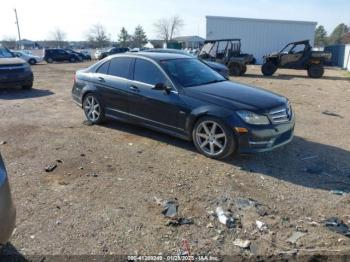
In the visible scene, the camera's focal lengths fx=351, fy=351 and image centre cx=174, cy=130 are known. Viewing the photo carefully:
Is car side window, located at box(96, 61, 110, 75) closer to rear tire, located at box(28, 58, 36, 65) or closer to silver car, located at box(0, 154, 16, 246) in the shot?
silver car, located at box(0, 154, 16, 246)

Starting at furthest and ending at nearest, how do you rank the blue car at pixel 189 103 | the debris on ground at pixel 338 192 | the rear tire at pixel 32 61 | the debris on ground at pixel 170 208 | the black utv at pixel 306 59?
1. the rear tire at pixel 32 61
2. the black utv at pixel 306 59
3. the blue car at pixel 189 103
4. the debris on ground at pixel 338 192
5. the debris on ground at pixel 170 208

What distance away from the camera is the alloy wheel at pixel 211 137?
5.33 meters

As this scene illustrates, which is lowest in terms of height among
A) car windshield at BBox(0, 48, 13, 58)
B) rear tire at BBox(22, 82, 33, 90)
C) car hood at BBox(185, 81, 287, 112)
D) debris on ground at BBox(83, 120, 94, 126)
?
debris on ground at BBox(83, 120, 94, 126)

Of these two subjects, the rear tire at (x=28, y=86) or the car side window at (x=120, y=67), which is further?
the rear tire at (x=28, y=86)

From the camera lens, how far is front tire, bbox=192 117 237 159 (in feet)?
17.1

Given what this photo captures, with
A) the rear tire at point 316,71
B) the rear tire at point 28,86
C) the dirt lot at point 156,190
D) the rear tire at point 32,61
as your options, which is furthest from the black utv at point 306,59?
the rear tire at point 32,61

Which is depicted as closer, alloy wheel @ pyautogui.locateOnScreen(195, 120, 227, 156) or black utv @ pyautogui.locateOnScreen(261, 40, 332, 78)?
alloy wheel @ pyautogui.locateOnScreen(195, 120, 227, 156)

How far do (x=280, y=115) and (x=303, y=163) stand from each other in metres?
0.83

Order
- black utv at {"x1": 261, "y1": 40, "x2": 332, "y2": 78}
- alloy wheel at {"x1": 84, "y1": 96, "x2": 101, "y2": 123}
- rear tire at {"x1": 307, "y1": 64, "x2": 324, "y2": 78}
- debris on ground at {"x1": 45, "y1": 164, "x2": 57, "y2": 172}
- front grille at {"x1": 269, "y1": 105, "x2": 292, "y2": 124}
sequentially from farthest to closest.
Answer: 1. rear tire at {"x1": 307, "y1": 64, "x2": 324, "y2": 78}
2. black utv at {"x1": 261, "y1": 40, "x2": 332, "y2": 78}
3. alloy wheel at {"x1": 84, "y1": 96, "x2": 101, "y2": 123}
4. front grille at {"x1": 269, "y1": 105, "x2": 292, "y2": 124}
5. debris on ground at {"x1": 45, "y1": 164, "x2": 57, "y2": 172}

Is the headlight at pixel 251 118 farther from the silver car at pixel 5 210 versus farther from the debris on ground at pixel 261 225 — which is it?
the silver car at pixel 5 210

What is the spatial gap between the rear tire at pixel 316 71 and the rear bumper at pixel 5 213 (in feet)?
63.4

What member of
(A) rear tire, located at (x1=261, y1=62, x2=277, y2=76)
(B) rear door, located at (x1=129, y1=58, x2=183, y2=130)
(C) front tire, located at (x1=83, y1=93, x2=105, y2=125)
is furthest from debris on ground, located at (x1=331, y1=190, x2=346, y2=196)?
(A) rear tire, located at (x1=261, y1=62, x2=277, y2=76)

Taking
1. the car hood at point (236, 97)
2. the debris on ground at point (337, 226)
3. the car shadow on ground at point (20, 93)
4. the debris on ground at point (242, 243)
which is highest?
the car hood at point (236, 97)

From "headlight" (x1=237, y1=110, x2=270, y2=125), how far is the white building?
29138mm
